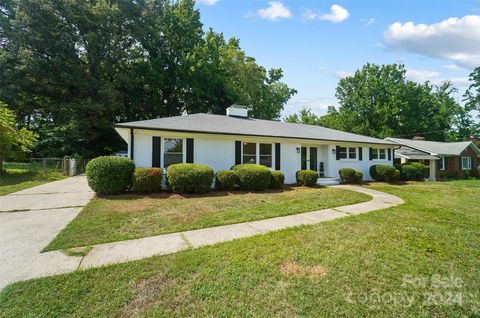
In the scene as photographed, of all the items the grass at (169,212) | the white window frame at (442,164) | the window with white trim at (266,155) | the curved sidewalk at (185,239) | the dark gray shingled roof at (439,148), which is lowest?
the curved sidewalk at (185,239)

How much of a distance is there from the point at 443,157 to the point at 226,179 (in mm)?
25588

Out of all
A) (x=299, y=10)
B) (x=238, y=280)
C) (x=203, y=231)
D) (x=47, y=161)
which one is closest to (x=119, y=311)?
(x=238, y=280)

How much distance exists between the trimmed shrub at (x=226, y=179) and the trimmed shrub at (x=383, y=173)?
10.7 m

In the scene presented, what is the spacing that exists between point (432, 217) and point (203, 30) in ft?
112

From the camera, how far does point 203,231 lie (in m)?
5.18

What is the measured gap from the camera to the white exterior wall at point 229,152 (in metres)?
10.3

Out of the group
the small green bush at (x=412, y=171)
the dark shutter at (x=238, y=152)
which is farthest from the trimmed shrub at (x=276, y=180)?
the small green bush at (x=412, y=171)

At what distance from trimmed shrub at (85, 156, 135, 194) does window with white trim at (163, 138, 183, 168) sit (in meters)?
1.98

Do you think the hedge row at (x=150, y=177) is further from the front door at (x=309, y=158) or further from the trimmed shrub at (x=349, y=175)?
the trimmed shrub at (x=349, y=175)

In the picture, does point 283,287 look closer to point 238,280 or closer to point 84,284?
point 238,280

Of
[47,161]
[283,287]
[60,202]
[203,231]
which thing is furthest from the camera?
[47,161]

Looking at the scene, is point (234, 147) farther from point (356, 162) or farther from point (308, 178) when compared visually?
point (356, 162)

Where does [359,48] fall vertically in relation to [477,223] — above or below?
above

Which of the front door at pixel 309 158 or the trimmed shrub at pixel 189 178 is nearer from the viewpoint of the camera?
the trimmed shrub at pixel 189 178
